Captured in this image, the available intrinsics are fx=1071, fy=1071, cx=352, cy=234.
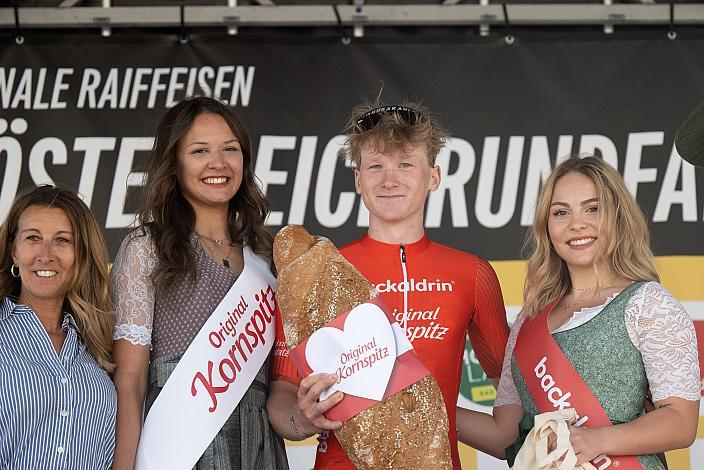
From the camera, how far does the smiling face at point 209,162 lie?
270cm

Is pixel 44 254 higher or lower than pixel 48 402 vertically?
higher

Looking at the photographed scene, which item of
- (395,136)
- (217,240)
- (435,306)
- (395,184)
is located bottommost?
(435,306)

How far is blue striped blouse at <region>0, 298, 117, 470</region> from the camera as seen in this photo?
92.3 inches

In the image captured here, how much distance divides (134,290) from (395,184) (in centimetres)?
69

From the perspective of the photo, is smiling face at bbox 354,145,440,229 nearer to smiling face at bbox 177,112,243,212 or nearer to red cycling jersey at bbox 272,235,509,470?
red cycling jersey at bbox 272,235,509,470

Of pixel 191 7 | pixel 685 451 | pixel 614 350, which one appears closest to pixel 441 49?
pixel 191 7

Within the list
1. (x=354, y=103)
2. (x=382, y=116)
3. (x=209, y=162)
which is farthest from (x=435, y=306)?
(x=354, y=103)

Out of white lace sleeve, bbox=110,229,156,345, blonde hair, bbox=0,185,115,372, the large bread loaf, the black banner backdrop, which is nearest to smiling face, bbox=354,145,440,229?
the large bread loaf

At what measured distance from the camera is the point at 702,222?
415 cm

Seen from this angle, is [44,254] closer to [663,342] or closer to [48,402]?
[48,402]

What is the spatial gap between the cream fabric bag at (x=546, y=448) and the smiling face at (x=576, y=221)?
41 centimetres

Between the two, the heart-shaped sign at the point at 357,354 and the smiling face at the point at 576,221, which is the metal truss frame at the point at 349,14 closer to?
the smiling face at the point at 576,221

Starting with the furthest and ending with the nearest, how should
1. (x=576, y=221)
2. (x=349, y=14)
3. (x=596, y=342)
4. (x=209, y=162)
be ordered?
(x=349, y=14) → (x=209, y=162) → (x=576, y=221) → (x=596, y=342)

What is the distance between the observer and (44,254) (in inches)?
100
